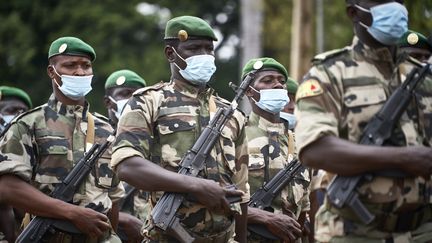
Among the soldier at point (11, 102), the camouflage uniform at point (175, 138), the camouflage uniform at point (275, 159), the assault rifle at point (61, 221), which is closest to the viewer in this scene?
the camouflage uniform at point (175, 138)

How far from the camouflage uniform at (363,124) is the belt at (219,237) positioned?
1527 millimetres

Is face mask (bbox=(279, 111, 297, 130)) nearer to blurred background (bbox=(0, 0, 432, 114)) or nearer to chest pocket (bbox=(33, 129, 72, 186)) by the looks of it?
chest pocket (bbox=(33, 129, 72, 186))

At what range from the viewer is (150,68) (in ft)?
130

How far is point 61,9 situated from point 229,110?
3293 centimetres

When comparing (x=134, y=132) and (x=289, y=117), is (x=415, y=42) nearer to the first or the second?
(x=289, y=117)

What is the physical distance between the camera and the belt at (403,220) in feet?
20.3

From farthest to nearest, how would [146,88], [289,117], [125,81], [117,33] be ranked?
1. [117,33]
2. [125,81]
3. [289,117]
4. [146,88]

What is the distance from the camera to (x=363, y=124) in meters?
6.21

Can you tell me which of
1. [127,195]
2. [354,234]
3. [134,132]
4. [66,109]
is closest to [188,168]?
[134,132]

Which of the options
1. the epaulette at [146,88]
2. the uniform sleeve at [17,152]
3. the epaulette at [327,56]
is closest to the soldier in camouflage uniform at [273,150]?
the epaulette at [146,88]

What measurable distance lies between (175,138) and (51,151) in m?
1.21

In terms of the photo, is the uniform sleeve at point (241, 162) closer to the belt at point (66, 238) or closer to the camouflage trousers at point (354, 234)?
the belt at point (66, 238)

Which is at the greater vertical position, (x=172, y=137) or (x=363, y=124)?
(x=363, y=124)

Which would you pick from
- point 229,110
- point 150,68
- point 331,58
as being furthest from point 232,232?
point 150,68
